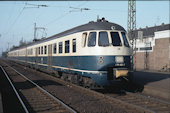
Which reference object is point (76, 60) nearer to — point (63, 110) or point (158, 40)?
point (63, 110)

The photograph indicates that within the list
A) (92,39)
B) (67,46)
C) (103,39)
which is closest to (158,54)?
(67,46)

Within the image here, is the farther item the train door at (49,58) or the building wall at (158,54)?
the building wall at (158,54)

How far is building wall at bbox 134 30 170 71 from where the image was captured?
31.6 metres

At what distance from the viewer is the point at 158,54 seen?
33.3 meters

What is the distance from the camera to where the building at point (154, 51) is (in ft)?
104

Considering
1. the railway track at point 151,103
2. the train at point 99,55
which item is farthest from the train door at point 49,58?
the railway track at point 151,103

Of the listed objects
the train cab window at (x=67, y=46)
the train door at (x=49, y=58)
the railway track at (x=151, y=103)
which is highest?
the train cab window at (x=67, y=46)

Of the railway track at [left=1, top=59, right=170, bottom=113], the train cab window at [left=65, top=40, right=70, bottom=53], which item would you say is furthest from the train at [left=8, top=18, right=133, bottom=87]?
the railway track at [left=1, top=59, right=170, bottom=113]

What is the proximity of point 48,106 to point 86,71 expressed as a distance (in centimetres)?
301

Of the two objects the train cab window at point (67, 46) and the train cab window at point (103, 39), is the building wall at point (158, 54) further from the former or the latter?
the train cab window at point (103, 39)

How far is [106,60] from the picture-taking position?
961 cm

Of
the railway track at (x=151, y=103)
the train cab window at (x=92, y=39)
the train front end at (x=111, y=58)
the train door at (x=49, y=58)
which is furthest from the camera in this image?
the train door at (x=49, y=58)

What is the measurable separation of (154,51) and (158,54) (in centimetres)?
104

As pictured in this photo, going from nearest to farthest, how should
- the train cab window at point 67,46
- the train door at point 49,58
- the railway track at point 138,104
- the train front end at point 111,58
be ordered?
→ the railway track at point 138,104 → the train front end at point 111,58 → the train cab window at point 67,46 → the train door at point 49,58
